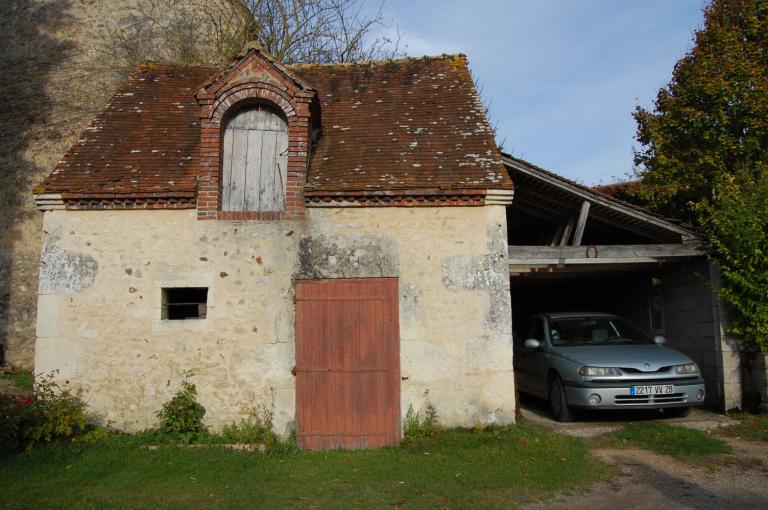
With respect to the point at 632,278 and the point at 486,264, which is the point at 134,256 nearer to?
the point at 486,264

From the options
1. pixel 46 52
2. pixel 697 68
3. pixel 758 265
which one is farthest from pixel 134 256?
pixel 46 52

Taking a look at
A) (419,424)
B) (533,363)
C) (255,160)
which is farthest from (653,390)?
(255,160)

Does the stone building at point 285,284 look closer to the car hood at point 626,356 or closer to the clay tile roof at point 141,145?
the clay tile roof at point 141,145

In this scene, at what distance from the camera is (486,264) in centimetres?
809

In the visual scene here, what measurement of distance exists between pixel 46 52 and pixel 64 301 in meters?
15.2

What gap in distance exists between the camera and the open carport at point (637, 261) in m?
9.20

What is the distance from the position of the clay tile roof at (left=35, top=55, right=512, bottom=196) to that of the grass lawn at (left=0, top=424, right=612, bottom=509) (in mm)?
3485

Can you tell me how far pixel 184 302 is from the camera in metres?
8.91

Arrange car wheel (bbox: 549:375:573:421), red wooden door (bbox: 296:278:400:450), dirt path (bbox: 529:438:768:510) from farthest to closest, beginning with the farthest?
1. car wheel (bbox: 549:375:573:421)
2. red wooden door (bbox: 296:278:400:450)
3. dirt path (bbox: 529:438:768:510)

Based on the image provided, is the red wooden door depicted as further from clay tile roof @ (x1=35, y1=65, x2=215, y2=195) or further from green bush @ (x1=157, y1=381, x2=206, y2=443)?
clay tile roof @ (x1=35, y1=65, x2=215, y2=195)

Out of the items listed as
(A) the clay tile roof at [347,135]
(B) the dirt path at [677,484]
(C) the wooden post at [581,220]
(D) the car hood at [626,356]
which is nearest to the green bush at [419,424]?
(B) the dirt path at [677,484]

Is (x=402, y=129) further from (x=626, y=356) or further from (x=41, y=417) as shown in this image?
(x=41, y=417)

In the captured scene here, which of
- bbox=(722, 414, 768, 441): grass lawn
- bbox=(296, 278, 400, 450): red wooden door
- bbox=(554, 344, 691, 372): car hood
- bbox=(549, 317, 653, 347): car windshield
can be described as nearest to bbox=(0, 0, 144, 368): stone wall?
bbox=(296, 278, 400, 450): red wooden door

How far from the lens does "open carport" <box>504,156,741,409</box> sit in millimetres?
9195
